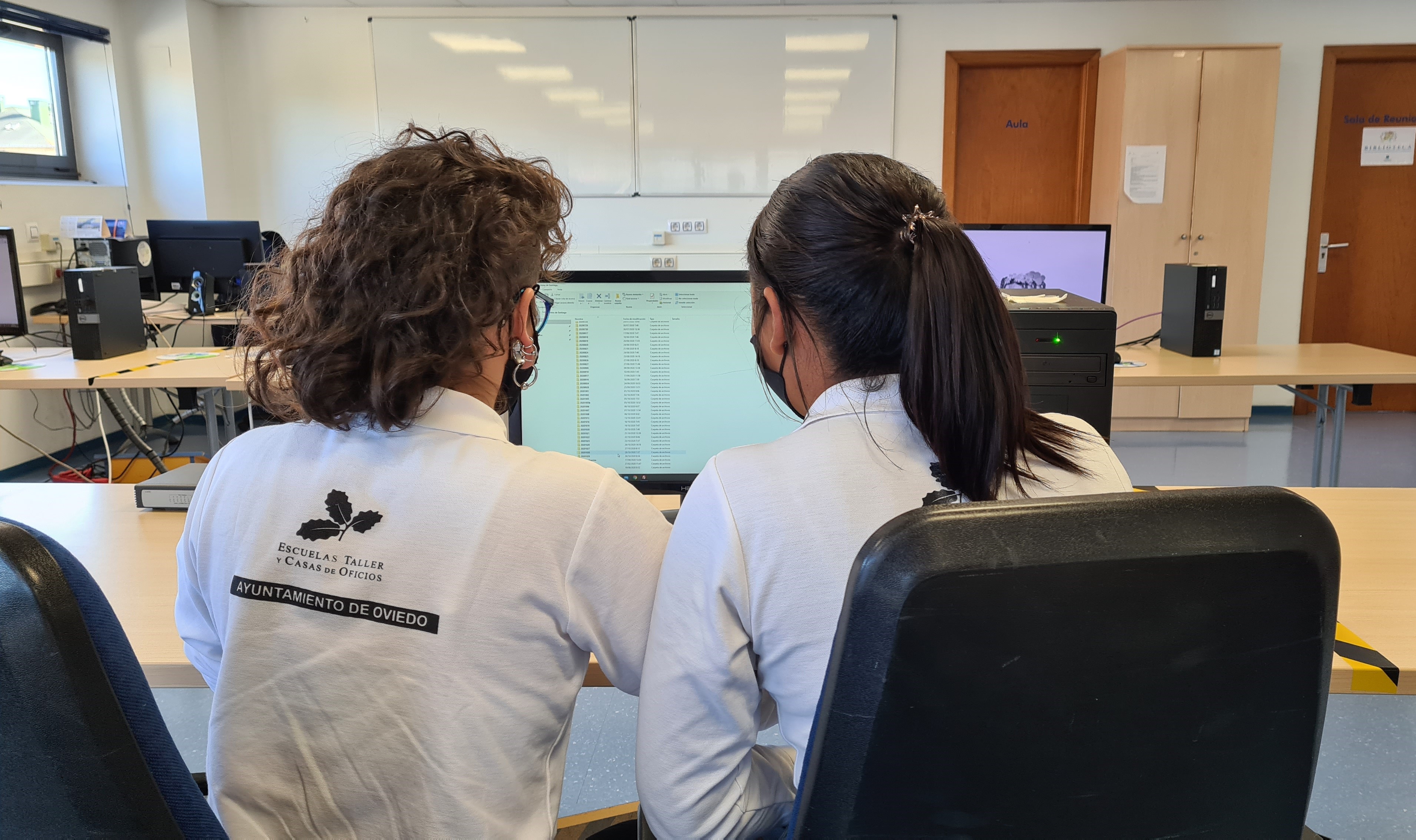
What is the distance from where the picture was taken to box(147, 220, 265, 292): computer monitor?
4.18 m

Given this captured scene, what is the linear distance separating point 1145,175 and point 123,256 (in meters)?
5.03

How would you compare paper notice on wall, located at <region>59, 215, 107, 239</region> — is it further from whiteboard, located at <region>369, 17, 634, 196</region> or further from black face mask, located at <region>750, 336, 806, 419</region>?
black face mask, located at <region>750, 336, 806, 419</region>

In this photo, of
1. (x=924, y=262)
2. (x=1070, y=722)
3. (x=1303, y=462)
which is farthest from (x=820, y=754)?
(x=1303, y=462)

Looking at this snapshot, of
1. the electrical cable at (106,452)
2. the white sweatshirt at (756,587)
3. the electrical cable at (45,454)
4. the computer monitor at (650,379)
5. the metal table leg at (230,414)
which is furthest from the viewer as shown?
the electrical cable at (45,454)

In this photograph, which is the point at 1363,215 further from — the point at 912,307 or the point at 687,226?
the point at 912,307

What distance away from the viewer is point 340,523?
30.5 inches

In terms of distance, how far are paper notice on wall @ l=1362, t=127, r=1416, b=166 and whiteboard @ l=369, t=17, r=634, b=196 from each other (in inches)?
162

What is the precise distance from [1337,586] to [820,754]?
296mm

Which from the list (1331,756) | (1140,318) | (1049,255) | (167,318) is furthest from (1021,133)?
(167,318)

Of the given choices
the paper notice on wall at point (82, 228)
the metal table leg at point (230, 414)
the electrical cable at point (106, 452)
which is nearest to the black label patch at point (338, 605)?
the metal table leg at point (230, 414)

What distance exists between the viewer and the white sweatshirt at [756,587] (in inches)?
29.3

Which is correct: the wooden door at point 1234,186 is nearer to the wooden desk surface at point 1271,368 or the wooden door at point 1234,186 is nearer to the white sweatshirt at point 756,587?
the wooden desk surface at point 1271,368

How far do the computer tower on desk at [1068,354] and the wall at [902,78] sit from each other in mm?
3881

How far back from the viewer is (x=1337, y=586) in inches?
20.0
